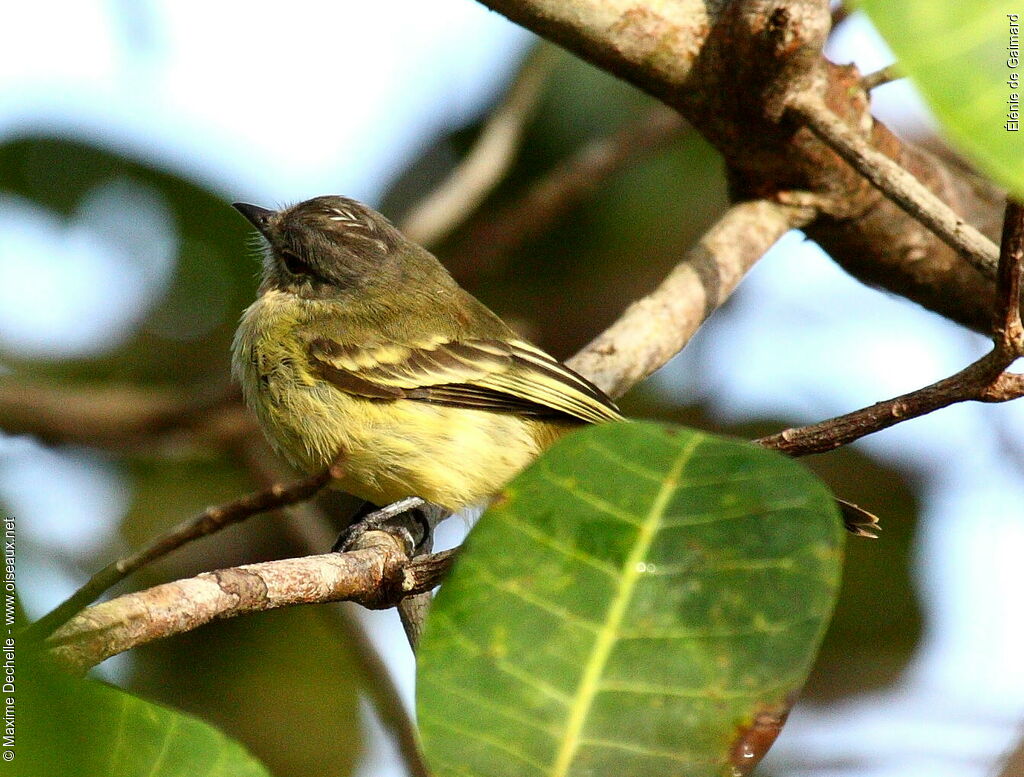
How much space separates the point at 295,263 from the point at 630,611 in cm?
342

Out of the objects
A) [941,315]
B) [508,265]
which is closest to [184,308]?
[508,265]

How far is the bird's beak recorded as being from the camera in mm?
4590

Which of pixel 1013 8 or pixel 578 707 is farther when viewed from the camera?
pixel 578 707

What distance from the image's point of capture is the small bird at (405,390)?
3547 mm

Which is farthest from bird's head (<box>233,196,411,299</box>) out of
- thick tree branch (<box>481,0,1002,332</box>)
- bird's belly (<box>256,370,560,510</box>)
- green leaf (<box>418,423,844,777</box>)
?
green leaf (<box>418,423,844,777</box>)

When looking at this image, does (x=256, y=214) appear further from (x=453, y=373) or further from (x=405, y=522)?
(x=405, y=522)

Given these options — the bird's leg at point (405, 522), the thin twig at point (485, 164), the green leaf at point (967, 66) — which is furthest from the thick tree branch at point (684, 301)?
the green leaf at point (967, 66)

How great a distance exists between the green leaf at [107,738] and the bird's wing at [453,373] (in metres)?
2.31

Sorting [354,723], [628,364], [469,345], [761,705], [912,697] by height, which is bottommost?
[354,723]

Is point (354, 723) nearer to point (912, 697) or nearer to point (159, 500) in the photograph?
point (159, 500)

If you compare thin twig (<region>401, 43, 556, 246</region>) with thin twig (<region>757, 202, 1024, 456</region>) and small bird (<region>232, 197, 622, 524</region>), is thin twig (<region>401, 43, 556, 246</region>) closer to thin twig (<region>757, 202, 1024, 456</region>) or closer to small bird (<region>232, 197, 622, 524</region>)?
small bird (<region>232, 197, 622, 524</region>)

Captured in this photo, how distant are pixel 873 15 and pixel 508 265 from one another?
404cm

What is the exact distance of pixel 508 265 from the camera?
5.15 m

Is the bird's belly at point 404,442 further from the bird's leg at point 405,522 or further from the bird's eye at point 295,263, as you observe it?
the bird's eye at point 295,263
